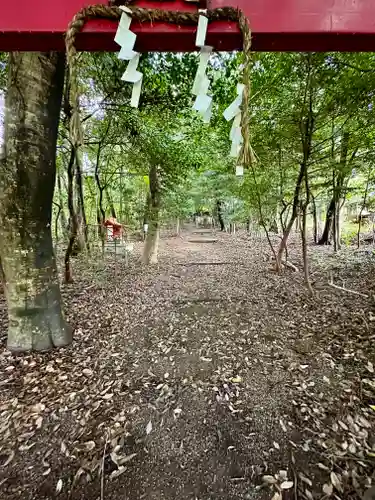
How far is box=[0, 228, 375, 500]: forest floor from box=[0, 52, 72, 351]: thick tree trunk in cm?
36

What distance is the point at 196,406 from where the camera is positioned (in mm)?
2062

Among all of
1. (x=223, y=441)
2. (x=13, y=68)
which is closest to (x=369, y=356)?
(x=223, y=441)

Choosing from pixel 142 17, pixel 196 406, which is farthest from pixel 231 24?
pixel 196 406

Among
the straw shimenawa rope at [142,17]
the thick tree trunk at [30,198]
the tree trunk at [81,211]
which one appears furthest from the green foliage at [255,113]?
the straw shimenawa rope at [142,17]

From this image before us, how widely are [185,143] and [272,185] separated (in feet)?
7.84

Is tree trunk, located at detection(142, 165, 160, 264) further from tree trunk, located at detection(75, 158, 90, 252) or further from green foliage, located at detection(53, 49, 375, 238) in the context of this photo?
tree trunk, located at detection(75, 158, 90, 252)

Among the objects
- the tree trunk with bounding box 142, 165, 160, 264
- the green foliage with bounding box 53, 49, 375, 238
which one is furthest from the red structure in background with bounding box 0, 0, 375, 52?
the tree trunk with bounding box 142, 165, 160, 264

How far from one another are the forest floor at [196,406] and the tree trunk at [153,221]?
3.46m

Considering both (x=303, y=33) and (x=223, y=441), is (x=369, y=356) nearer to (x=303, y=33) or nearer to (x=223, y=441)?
(x=223, y=441)

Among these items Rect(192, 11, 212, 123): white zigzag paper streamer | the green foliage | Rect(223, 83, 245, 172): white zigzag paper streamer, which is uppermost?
the green foliage

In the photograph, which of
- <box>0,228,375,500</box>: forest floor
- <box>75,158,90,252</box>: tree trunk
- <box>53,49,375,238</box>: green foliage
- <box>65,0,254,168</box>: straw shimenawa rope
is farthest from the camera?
<box>75,158,90,252</box>: tree trunk

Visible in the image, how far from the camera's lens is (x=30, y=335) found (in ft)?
8.46

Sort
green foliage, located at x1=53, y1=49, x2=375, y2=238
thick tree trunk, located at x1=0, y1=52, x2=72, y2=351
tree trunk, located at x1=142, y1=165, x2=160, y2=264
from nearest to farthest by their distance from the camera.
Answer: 1. thick tree trunk, located at x1=0, y1=52, x2=72, y2=351
2. green foliage, located at x1=53, y1=49, x2=375, y2=238
3. tree trunk, located at x1=142, y1=165, x2=160, y2=264

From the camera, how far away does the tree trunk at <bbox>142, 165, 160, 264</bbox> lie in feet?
22.0
